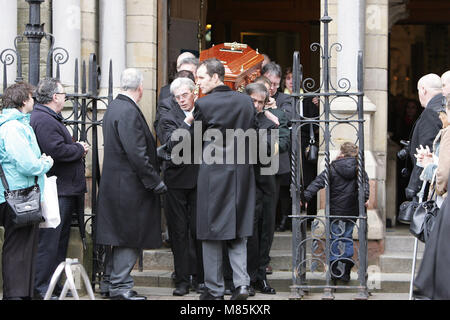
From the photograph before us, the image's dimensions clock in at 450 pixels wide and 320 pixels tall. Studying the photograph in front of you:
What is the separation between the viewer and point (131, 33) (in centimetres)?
1034

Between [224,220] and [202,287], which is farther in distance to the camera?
[202,287]

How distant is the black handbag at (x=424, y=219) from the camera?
7156 mm

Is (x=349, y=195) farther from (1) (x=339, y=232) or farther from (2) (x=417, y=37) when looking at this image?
(2) (x=417, y=37)

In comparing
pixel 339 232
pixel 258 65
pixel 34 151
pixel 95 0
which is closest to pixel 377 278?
pixel 339 232

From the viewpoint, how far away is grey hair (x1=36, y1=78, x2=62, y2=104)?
8055 mm

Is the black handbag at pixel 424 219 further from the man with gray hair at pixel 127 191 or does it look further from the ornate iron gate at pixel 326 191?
the man with gray hair at pixel 127 191

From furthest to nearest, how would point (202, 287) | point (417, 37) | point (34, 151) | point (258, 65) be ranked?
point (417, 37)
point (258, 65)
point (202, 287)
point (34, 151)

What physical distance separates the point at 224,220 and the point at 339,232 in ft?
4.74

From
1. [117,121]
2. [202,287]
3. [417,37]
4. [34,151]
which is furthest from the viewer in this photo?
[417,37]

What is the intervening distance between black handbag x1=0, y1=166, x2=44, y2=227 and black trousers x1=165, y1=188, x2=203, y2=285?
154 centimetres

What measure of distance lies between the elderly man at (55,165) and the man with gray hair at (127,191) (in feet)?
0.92

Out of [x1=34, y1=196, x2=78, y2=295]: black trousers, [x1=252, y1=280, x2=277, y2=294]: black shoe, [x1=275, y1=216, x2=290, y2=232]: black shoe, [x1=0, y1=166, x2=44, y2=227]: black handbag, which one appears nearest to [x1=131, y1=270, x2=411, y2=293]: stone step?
[x1=252, y1=280, x2=277, y2=294]: black shoe

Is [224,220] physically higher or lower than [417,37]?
lower

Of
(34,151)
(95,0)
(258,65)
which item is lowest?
(34,151)
